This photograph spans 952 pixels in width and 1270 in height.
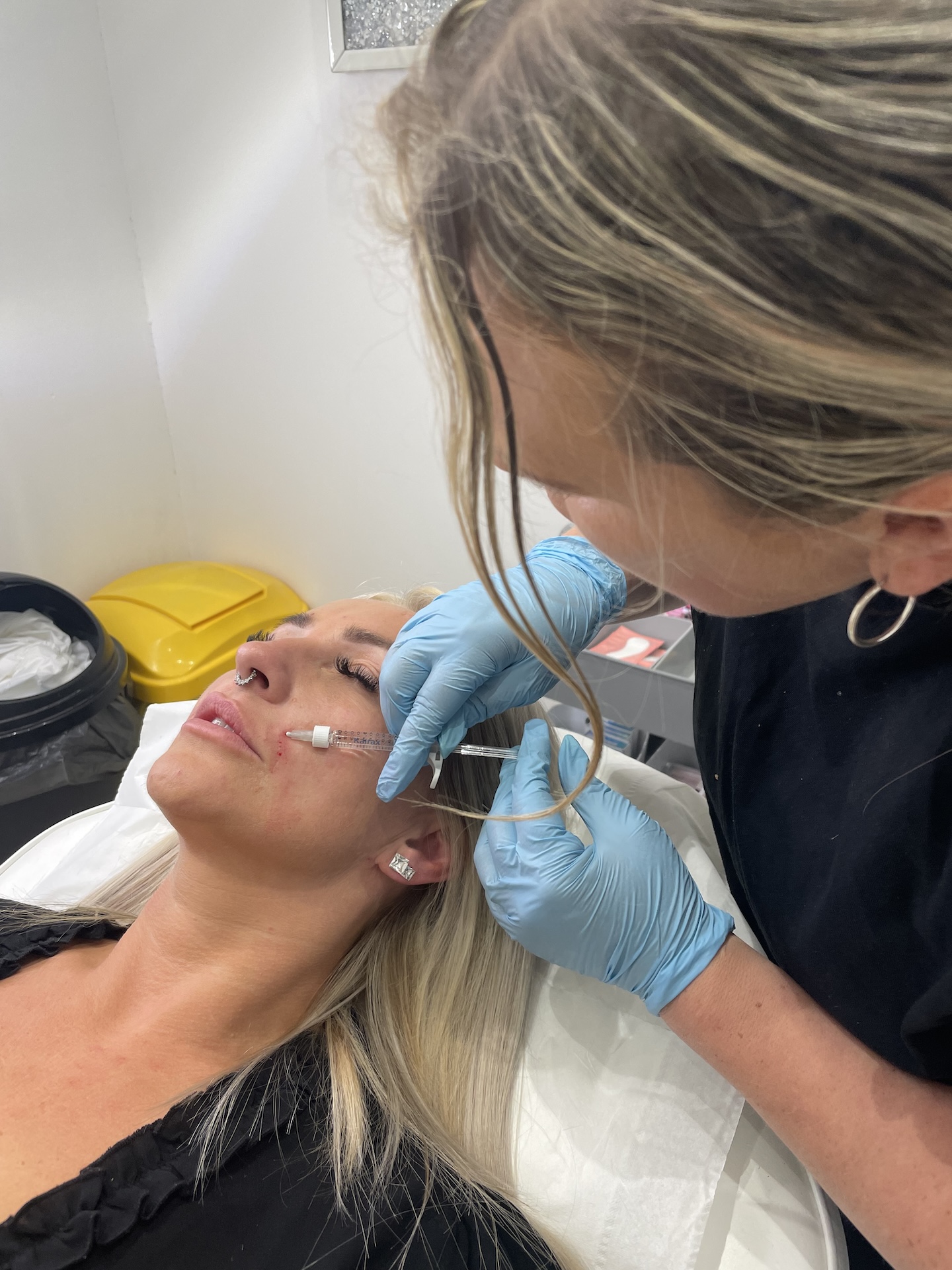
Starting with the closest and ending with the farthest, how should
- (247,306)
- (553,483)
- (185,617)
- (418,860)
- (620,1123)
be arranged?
1. (553,483)
2. (620,1123)
3. (418,860)
4. (247,306)
5. (185,617)

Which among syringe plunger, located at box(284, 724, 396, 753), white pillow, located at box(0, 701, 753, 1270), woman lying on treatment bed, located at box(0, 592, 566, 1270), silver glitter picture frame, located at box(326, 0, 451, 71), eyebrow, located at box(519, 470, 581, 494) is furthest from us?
silver glitter picture frame, located at box(326, 0, 451, 71)

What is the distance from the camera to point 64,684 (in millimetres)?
1971

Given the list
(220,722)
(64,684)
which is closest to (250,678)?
(220,722)

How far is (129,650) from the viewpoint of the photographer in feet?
7.68

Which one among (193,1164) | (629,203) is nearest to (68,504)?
(193,1164)

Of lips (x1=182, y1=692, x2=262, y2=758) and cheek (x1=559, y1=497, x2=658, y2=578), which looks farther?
lips (x1=182, y1=692, x2=262, y2=758)

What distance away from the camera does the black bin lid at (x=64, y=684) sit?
6.23 ft

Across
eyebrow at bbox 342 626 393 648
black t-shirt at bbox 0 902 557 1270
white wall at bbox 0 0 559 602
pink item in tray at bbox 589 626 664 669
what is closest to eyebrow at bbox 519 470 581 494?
eyebrow at bbox 342 626 393 648

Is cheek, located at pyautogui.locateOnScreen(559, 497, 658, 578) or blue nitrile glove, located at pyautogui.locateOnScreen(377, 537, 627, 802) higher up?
cheek, located at pyautogui.locateOnScreen(559, 497, 658, 578)

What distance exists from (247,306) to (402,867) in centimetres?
A: 171

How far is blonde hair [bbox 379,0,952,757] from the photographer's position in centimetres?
43

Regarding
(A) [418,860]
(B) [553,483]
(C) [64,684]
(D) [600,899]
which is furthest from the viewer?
(C) [64,684]

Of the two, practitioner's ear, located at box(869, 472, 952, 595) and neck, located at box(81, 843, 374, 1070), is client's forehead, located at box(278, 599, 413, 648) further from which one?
practitioner's ear, located at box(869, 472, 952, 595)

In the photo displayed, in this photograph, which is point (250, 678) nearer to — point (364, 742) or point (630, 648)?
point (364, 742)
